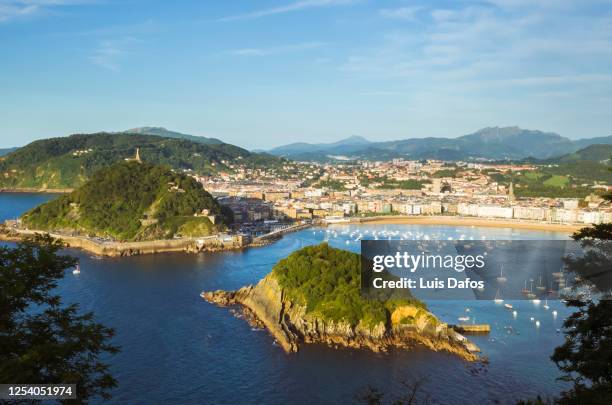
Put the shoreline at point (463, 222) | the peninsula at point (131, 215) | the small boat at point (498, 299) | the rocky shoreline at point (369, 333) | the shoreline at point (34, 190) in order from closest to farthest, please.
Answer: the rocky shoreline at point (369, 333)
the small boat at point (498, 299)
the peninsula at point (131, 215)
the shoreline at point (463, 222)
the shoreline at point (34, 190)

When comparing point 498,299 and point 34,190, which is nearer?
point 498,299

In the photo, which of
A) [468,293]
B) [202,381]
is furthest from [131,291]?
[468,293]

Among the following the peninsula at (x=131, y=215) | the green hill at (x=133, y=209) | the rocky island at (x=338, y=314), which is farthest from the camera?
the green hill at (x=133, y=209)

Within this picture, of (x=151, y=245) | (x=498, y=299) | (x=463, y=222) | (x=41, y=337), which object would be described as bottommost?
(x=498, y=299)

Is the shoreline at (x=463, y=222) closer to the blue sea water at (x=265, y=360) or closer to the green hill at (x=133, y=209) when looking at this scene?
the green hill at (x=133, y=209)

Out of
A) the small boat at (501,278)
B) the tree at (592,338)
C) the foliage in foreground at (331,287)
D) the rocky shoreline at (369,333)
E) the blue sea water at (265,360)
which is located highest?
the tree at (592,338)

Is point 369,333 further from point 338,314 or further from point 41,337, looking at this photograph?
point 41,337

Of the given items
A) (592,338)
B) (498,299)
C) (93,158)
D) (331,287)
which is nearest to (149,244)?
(331,287)

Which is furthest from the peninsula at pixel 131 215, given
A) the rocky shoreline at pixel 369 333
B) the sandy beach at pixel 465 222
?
the rocky shoreline at pixel 369 333
